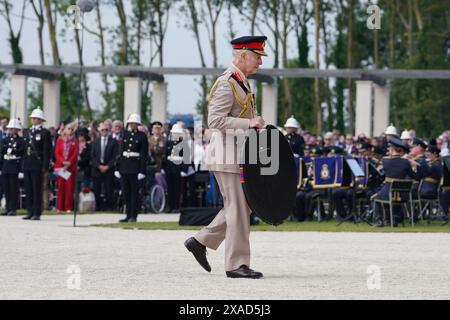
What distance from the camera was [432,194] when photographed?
25484 millimetres

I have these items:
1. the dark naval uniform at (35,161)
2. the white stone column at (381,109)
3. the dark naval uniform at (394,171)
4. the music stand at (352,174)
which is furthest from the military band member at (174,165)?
the white stone column at (381,109)

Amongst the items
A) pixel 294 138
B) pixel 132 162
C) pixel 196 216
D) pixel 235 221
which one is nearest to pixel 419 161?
pixel 294 138

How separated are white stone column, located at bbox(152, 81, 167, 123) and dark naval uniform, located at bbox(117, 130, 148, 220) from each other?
17.5 meters

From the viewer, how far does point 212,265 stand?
14219mm

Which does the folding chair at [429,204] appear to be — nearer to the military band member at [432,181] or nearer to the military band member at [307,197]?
the military band member at [432,181]

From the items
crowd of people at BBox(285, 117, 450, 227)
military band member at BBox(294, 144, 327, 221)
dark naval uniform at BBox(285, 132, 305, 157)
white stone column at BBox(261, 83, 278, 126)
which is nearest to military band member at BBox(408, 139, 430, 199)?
crowd of people at BBox(285, 117, 450, 227)

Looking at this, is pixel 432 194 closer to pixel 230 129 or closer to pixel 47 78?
pixel 230 129

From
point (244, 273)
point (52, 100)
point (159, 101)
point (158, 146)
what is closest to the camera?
point (244, 273)

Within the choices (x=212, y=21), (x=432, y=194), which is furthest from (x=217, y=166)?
(x=212, y=21)

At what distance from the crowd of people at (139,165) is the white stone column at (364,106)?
716 centimetres

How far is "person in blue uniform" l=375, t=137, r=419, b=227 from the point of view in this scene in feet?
78.3

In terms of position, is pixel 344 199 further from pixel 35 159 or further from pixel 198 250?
pixel 198 250

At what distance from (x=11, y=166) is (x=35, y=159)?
1.45 m

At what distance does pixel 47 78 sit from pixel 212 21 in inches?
771
